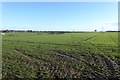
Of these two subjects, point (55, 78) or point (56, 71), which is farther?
point (56, 71)

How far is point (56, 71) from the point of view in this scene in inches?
549

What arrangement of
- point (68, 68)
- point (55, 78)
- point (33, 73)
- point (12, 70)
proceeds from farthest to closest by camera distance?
1. point (68, 68)
2. point (12, 70)
3. point (33, 73)
4. point (55, 78)

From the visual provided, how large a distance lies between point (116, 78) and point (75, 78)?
101 inches

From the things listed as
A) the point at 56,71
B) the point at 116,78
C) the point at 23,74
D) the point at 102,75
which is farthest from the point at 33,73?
the point at 116,78

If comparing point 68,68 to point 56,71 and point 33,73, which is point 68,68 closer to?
point 56,71

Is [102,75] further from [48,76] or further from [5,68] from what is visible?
[5,68]

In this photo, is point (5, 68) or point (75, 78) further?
point (5, 68)

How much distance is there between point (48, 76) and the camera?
40.7ft

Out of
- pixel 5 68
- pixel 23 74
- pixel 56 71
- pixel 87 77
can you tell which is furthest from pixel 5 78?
pixel 87 77

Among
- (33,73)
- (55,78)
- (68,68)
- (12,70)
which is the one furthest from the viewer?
(68,68)

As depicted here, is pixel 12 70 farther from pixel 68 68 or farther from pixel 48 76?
pixel 68 68

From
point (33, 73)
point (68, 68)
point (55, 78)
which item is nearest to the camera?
point (55, 78)

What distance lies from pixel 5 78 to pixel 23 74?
1191 millimetres

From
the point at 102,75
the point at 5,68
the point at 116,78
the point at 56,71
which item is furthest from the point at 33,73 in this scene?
the point at 116,78
